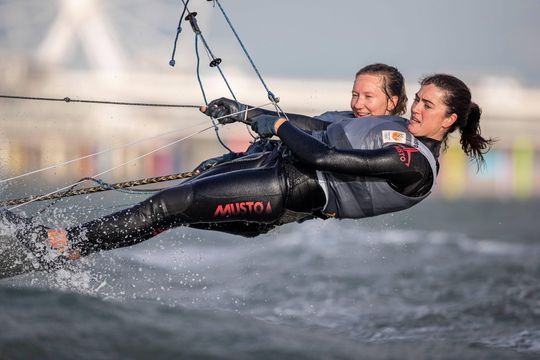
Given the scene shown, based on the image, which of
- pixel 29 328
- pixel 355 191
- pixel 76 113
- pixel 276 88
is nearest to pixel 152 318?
pixel 29 328

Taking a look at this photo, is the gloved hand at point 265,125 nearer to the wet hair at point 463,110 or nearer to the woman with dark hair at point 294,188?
the woman with dark hair at point 294,188

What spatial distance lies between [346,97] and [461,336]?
5069 centimetres

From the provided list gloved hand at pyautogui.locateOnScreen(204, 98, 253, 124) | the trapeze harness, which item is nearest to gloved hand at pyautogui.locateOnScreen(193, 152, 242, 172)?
gloved hand at pyautogui.locateOnScreen(204, 98, 253, 124)

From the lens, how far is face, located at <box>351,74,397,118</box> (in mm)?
6051

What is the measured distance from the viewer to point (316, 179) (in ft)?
18.7

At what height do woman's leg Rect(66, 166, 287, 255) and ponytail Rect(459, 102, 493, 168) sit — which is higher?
ponytail Rect(459, 102, 493, 168)

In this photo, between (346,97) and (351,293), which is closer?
(351,293)

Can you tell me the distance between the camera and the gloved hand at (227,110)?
6.23 metres

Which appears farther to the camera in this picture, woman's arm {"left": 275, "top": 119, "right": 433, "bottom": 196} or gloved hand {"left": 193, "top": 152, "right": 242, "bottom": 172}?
gloved hand {"left": 193, "top": 152, "right": 242, "bottom": 172}

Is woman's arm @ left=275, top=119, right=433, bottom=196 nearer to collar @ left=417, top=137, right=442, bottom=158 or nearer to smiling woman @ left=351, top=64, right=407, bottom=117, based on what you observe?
collar @ left=417, top=137, right=442, bottom=158

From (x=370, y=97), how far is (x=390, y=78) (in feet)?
0.59

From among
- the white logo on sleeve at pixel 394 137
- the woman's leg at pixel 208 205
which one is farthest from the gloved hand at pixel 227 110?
the white logo on sleeve at pixel 394 137

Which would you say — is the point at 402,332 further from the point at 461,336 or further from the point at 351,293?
the point at 351,293

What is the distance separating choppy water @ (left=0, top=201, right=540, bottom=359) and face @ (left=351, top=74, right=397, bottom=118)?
207 cm
